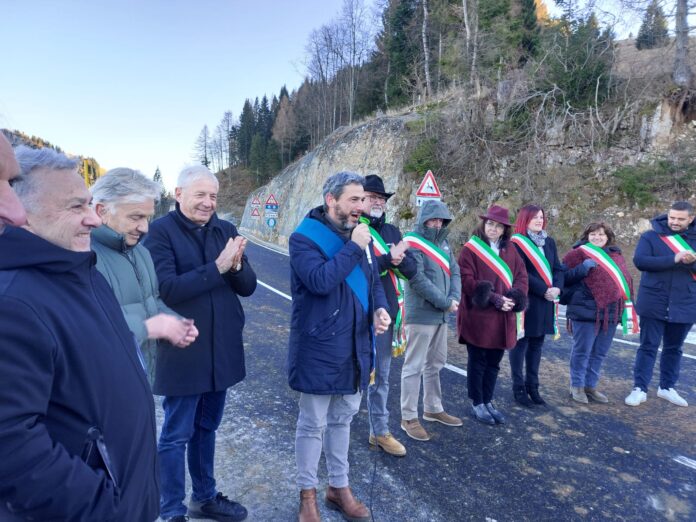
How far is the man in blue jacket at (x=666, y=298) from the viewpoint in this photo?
15.1 ft

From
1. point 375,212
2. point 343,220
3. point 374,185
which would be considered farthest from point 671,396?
point 343,220

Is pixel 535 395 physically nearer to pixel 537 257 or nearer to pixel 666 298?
pixel 537 257

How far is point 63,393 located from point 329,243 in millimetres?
1788

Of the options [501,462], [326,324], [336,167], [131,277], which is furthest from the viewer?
[336,167]

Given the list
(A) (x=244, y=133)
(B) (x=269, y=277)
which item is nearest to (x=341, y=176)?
(B) (x=269, y=277)

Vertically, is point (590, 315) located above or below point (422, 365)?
above

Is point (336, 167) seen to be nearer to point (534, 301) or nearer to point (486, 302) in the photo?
point (534, 301)

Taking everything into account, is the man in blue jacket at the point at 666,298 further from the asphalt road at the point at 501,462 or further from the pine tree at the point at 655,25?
the pine tree at the point at 655,25

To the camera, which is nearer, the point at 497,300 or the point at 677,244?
the point at 497,300

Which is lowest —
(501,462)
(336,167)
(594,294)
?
(501,462)

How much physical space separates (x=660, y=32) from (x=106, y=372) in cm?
2028

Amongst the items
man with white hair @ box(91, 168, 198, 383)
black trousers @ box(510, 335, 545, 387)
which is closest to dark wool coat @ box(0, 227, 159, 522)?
man with white hair @ box(91, 168, 198, 383)

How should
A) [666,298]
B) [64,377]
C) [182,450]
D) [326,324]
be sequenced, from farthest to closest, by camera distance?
[666,298], [326,324], [182,450], [64,377]

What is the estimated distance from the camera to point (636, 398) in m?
Answer: 4.64
